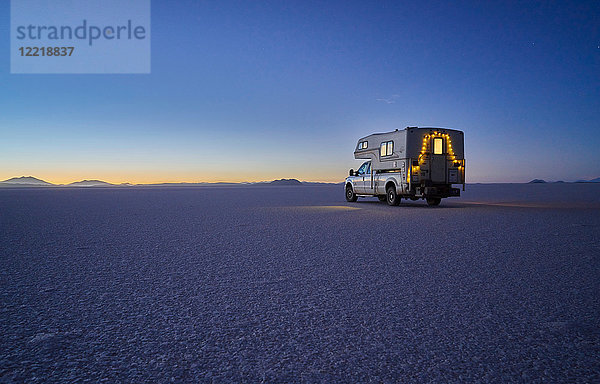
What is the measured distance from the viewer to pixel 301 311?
417 cm

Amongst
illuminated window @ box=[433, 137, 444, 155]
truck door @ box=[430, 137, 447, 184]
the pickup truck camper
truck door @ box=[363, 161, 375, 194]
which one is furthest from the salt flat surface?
truck door @ box=[363, 161, 375, 194]


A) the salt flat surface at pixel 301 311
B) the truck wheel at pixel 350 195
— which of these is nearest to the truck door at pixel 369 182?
the truck wheel at pixel 350 195

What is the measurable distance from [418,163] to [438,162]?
3.93 ft

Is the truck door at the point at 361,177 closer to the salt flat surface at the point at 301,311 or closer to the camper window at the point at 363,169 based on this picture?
the camper window at the point at 363,169

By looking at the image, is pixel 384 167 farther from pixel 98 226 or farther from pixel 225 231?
pixel 98 226

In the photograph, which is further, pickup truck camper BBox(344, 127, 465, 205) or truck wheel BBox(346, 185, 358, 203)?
truck wheel BBox(346, 185, 358, 203)

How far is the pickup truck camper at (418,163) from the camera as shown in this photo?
18219mm

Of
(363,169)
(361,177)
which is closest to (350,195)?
(361,177)

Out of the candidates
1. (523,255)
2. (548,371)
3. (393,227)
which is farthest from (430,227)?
(548,371)

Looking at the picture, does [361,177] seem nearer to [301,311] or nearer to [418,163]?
[418,163]

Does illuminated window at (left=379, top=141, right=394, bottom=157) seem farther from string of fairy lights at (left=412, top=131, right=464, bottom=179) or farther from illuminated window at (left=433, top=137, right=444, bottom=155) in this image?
illuminated window at (left=433, top=137, right=444, bottom=155)

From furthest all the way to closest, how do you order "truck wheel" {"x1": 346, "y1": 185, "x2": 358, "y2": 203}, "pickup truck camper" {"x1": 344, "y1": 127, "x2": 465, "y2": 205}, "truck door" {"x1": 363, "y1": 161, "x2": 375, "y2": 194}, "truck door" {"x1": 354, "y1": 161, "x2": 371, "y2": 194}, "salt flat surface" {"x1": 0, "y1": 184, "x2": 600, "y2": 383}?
"truck wheel" {"x1": 346, "y1": 185, "x2": 358, "y2": 203}, "truck door" {"x1": 354, "y1": 161, "x2": 371, "y2": 194}, "truck door" {"x1": 363, "y1": 161, "x2": 375, "y2": 194}, "pickup truck camper" {"x1": 344, "y1": 127, "x2": 465, "y2": 205}, "salt flat surface" {"x1": 0, "y1": 184, "x2": 600, "y2": 383}

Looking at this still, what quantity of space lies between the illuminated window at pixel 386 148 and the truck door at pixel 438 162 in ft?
6.30

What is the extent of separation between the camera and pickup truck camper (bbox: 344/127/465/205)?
18219 mm
